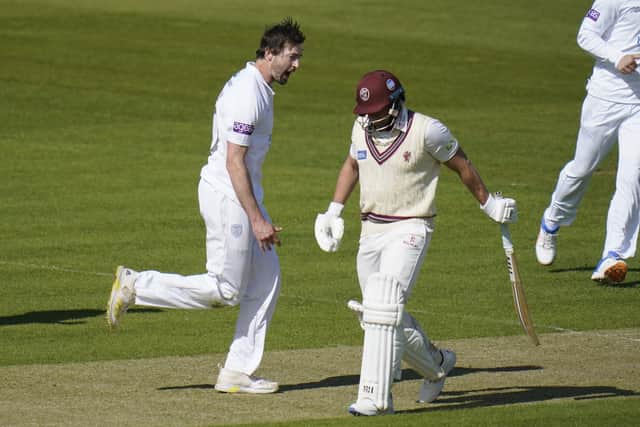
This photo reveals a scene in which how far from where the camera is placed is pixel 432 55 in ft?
126

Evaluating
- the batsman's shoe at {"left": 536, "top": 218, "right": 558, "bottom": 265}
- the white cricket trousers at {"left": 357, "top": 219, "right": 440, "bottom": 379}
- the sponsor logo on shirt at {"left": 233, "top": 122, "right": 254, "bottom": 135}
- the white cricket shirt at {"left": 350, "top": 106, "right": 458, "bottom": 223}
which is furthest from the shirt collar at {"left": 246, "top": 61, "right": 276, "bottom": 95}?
the batsman's shoe at {"left": 536, "top": 218, "right": 558, "bottom": 265}

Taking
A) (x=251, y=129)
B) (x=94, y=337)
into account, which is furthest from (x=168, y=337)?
(x=251, y=129)

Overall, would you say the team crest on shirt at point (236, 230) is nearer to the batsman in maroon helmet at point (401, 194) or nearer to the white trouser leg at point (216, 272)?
the white trouser leg at point (216, 272)

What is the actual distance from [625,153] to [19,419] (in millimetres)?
7037

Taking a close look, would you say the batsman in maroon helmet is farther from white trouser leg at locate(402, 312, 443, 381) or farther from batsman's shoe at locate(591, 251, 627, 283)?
batsman's shoe at locate(591, 251, 627, 283)

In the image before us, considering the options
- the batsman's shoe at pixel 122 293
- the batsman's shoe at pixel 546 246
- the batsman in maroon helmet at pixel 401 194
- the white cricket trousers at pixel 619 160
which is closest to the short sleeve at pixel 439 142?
the batsman in maroon helmet at pixel 401 194

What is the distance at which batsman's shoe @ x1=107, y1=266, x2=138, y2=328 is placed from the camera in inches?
405

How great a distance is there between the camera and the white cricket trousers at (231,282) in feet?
33.3

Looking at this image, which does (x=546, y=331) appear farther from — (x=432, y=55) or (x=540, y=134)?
(x=432, y=55)

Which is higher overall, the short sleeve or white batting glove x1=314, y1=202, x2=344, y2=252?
the short sleeve

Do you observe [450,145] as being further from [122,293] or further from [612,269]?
[612,269]

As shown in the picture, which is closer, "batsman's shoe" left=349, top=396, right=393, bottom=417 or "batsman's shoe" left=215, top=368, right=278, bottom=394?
"batsman's shoe" left=349, top=396, right=393, bottom=417

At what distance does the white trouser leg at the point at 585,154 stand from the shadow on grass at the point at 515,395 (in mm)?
4579

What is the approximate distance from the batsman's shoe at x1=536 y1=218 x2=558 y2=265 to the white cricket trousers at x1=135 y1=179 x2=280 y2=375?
518 cm
